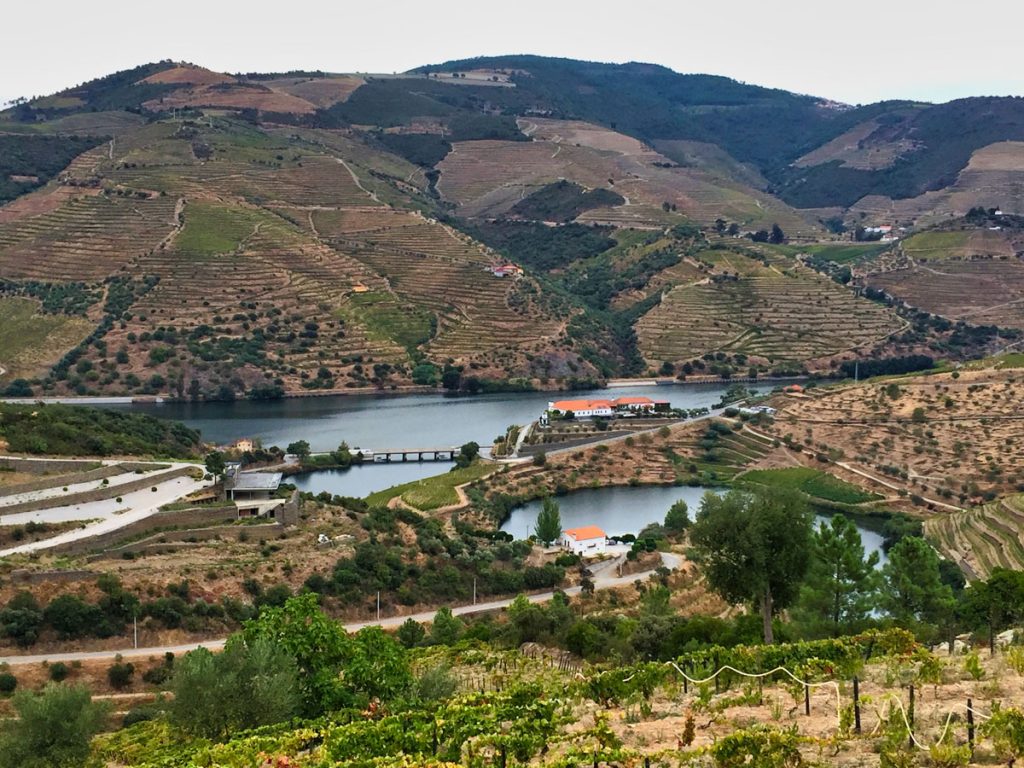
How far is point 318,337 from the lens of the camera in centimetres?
8012

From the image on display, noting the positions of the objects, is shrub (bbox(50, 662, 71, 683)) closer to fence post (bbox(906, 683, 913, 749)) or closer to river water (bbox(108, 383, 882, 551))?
fence post (bbox(906, 683, 913, 749))

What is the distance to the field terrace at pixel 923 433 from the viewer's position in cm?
5159

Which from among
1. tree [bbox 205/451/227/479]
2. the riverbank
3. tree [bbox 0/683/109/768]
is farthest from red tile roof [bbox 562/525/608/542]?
the riverbank

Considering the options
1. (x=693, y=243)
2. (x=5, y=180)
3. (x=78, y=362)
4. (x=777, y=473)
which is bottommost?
(x=777, y=473)

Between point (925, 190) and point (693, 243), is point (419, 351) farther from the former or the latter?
point (925, 190)

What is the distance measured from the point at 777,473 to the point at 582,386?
2601 cm

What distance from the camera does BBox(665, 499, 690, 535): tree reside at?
143ft

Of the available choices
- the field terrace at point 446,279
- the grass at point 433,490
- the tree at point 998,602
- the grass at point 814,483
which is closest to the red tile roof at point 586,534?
the grass at point 433,490

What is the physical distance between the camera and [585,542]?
40.9 meters

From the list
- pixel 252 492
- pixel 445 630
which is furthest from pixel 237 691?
pixel 252 492

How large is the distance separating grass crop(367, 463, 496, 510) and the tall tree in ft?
81.1

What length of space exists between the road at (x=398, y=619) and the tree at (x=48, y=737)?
3535 mm

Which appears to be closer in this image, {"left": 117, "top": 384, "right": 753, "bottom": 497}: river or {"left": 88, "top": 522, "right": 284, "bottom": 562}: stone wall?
{"left": 88, "top": 522, "right": 284, "bottom": 562}: stone wall

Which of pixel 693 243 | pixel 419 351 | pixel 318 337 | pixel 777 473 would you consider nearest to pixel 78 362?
pixel 318 337
